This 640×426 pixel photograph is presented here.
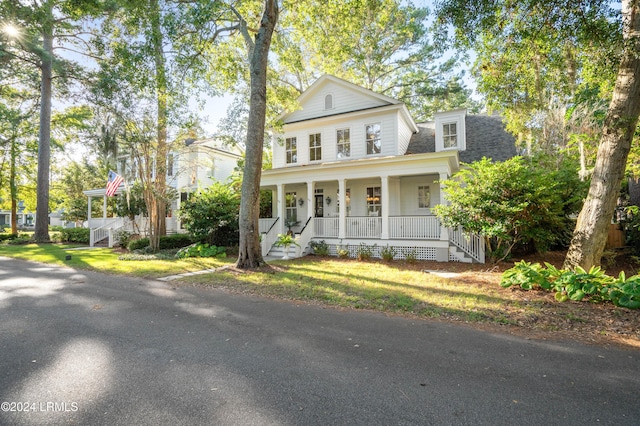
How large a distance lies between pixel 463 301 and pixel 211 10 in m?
9.95

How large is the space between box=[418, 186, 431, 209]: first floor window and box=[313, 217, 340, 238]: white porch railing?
406 cm

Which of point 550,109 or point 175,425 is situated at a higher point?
point 550,109

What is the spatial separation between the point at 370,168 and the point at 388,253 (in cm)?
350

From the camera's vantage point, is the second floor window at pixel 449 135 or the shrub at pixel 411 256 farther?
the second floor window at pixel 449 135

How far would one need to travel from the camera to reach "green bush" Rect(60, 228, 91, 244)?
19125mm

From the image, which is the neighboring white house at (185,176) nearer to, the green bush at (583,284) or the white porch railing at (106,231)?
the white porch railing at (106,231)

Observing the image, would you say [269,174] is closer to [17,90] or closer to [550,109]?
[550,109]

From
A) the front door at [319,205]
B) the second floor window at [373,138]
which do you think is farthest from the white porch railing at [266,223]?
the second floor window at [373,138]

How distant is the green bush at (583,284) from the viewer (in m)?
5.14

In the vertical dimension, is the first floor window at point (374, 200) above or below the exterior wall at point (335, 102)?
below

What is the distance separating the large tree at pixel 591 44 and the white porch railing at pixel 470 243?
11.8ft

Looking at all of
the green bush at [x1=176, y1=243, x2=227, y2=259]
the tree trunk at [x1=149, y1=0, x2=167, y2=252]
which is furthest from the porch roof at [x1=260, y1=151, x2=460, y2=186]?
the tree trunk at [x1=149, y1=0, x2=167, y2=252]

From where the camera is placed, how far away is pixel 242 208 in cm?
945

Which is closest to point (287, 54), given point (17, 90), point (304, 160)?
point (304, 160)
